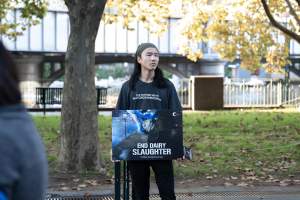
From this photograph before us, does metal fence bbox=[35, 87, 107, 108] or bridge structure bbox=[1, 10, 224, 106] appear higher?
bridge structure bbox=[1, 10, 224, 106]

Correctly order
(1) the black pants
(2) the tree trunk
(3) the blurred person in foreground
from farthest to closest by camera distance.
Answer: (2) the tree trunk, (1) the black pants, (3) the blurred person in foreground

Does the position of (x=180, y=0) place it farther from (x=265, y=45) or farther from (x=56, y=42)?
(x=56, y=42)

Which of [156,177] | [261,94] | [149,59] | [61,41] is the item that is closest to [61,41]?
[61,41]

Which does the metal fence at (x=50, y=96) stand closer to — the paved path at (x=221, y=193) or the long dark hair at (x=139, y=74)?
the paved path at (x=221, y=193)

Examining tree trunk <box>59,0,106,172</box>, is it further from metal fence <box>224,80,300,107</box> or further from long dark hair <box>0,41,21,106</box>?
metal fence <box>224,80,300,107</box>

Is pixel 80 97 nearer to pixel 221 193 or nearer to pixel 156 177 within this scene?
pixel 221 193

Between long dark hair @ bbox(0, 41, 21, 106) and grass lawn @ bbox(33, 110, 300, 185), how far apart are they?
Result: 25.3ft

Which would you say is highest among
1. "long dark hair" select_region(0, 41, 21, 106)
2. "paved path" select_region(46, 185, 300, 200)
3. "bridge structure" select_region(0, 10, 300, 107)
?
"bridge structure" select_region(0, 10, 300, 107)

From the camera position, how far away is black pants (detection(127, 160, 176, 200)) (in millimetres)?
5645

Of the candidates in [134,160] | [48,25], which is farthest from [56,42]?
[134,160]

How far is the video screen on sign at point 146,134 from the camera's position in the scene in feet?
18.1

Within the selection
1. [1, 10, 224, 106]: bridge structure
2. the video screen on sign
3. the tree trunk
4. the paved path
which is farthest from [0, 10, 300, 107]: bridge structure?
the video screen on sign

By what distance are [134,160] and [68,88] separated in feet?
13.9

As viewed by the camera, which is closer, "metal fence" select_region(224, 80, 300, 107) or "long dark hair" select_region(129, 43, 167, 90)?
"long dark hair" select_region(129, 43, 167, 90)
